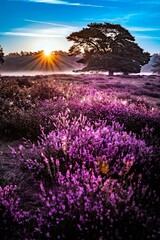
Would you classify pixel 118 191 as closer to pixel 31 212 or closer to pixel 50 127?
pixel 31 212

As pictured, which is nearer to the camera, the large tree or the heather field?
the heather field

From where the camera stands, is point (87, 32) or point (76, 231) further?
point (87, 32)

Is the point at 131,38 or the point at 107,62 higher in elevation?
the point at 131,38

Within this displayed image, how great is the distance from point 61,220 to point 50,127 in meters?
3.62

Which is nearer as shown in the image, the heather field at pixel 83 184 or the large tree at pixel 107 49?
the heather field at pixel 83 184

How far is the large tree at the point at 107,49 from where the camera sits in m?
46.0

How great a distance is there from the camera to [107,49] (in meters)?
48.5

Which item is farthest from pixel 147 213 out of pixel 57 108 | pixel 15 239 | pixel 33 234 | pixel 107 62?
pixel 107 62

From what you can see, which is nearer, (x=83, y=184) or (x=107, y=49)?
(x=83, y=184)

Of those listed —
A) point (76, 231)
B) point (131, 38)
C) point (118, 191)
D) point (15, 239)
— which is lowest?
point (15, 239)

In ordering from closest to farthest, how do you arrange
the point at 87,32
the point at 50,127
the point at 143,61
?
the point at 50,127 < the point at 87,32 < the point at 143,61

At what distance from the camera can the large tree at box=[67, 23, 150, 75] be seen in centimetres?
4597

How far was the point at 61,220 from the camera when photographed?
2.64 meters

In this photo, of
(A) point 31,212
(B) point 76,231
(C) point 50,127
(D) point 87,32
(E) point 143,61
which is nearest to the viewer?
(B) point 76,231
